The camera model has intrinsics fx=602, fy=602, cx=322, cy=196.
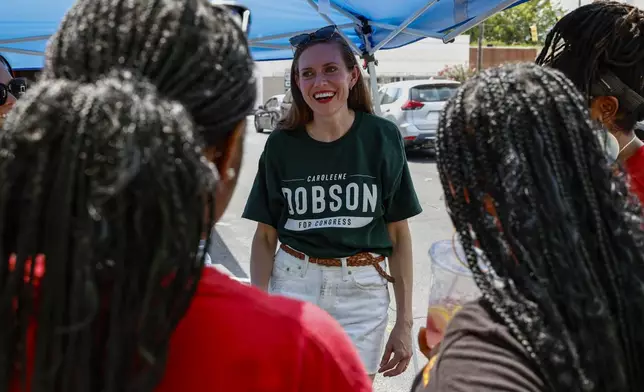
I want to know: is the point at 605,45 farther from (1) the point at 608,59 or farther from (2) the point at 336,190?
(2) the point at 336,190

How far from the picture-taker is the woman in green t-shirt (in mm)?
2355

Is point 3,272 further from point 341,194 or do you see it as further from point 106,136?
point 341,194

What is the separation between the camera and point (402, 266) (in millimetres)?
2557

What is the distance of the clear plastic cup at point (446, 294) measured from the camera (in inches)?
48.4

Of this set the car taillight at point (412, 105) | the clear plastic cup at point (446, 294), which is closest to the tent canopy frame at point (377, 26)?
the clear plastic cup at point (446, 294)

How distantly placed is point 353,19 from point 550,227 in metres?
3.05

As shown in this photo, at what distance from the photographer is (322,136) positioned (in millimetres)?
2455

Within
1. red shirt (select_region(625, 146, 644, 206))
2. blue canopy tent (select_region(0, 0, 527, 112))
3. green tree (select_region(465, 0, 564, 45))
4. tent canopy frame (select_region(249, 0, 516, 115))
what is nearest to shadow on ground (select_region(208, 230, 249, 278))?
blue canopy tent (select_region(0, 0, 527, 112))

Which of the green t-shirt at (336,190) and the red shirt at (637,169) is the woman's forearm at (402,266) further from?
the red shirt at (637,169)

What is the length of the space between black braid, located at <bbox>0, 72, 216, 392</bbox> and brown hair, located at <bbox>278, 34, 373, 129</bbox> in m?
1.79

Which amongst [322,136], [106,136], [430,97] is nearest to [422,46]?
[430,97]

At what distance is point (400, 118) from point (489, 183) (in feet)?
37.7

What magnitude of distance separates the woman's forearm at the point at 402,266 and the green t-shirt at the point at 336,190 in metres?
0.07

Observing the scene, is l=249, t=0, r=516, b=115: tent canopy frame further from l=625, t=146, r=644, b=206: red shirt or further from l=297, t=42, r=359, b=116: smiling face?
l=625, t=146, r=644, b=206: red shirt
